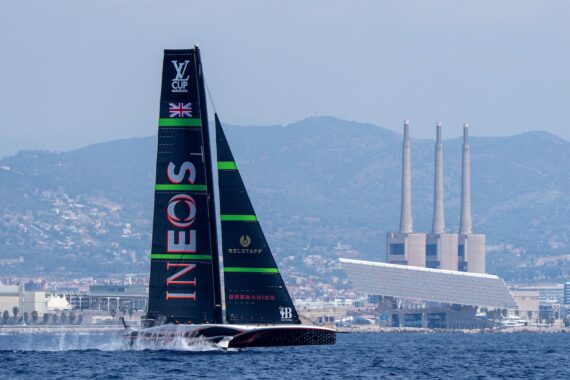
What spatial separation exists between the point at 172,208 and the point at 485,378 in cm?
1398

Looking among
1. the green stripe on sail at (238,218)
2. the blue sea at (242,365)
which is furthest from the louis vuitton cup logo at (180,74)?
the blue sea at (242,365)

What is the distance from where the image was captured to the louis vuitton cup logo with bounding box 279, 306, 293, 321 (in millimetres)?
66000

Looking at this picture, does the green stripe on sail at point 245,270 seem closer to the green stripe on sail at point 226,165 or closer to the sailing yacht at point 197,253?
the sailing yacht at point 197,253

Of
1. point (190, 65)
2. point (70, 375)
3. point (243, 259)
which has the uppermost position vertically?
point (190, 65)

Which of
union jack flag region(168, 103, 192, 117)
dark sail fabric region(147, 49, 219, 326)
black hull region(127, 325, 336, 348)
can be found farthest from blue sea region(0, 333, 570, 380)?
union jack flag region(168, 103, 192, 117)

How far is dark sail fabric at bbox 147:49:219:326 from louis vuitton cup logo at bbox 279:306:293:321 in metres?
2.69

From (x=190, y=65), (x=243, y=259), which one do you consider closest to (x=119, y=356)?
(x=243, y=259)

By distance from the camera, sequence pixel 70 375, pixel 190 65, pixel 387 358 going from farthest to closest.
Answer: pixel 387 358 → pixel 190 65 → pixel 70 375

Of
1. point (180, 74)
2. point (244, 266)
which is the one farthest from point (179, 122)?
point (244, 266)

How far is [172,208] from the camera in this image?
6506 cm

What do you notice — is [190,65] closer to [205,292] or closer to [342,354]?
[205,292]

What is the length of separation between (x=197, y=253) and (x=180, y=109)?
5.59m

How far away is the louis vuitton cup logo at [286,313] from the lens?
66000 millimetres

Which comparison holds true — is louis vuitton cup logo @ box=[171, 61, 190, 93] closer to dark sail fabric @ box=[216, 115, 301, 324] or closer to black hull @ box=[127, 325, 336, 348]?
dark sail fabric @ box=[216, 115, 301, 324]
